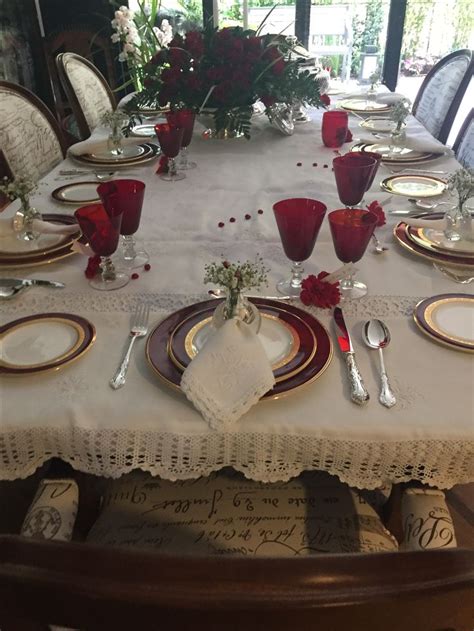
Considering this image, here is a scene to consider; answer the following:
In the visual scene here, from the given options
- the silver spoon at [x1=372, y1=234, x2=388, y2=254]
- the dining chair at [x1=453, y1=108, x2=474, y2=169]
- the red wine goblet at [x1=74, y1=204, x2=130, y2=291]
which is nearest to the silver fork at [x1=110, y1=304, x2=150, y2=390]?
the red wine goblet at [x1=74, y1=204, x2=130, y2=291]

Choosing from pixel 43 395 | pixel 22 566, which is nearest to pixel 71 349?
pixel 43 395

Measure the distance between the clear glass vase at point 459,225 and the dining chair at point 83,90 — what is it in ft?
5.13

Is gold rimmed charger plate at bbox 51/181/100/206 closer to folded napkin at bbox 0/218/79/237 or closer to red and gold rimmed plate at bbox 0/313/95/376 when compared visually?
folded napkin at bbox 0/218/79/237

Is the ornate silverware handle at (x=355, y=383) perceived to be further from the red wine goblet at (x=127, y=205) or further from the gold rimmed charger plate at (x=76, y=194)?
the gold rimmed charger plate at (x=76, y=194)

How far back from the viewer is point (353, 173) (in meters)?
1.06

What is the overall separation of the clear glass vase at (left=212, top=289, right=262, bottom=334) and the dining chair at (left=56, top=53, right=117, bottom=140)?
5.39ft

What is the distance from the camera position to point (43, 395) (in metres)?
0.70

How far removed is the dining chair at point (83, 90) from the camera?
210 centimetres

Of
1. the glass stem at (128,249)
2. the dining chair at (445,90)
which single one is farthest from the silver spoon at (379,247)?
the dining chair at (445,90)

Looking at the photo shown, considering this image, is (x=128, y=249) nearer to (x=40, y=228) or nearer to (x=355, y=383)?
(x=40, y=228)

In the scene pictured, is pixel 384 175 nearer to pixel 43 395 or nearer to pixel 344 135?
pixel 344 135

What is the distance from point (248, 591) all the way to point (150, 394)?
0.37 meters

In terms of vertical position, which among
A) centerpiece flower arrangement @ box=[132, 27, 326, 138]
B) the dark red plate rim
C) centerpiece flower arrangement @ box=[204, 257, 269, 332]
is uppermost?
centerpiece flower arrangement @ box=[132, 27, 326, 138]

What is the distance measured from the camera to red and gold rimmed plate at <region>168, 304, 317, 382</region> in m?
0.72
